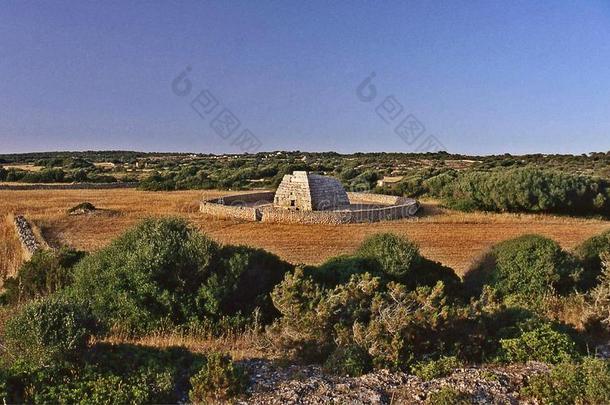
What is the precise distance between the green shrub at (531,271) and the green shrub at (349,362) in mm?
4566

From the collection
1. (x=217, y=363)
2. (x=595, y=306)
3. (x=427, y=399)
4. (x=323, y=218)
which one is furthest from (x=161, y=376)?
(x=323, y=218)

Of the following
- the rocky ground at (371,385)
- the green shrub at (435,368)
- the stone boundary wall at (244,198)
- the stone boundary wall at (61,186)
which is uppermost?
the stone boundary wall at (61,186)

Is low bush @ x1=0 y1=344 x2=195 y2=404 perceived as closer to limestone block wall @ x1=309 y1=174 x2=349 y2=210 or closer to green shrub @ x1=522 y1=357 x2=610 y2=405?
green shrub @ x1=522 y1=357 x2=610 y2=405

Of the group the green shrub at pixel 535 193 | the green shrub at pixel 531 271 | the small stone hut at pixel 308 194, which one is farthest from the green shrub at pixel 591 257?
the green shrub at pixel 535 193

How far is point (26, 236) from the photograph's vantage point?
1803cm

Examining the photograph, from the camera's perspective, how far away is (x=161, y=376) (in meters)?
5.54

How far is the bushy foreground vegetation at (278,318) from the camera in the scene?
218 inches

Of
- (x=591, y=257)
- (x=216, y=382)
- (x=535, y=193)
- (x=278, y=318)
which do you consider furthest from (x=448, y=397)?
(x=535, y=193)

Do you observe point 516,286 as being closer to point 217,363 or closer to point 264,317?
point 264,317

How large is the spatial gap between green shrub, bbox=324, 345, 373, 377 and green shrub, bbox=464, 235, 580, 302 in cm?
457

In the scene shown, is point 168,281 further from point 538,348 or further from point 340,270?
point 538,348

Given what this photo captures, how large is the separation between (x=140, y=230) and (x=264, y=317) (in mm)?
2745

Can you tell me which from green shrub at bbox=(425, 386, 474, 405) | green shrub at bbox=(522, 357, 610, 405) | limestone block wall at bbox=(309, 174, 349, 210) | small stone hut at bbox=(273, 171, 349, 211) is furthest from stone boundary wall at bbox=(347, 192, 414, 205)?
green shrub at bbox=(425, 386, 474, 405)

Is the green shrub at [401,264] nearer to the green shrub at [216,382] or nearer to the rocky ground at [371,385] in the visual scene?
the rocky ground at [371,385]
